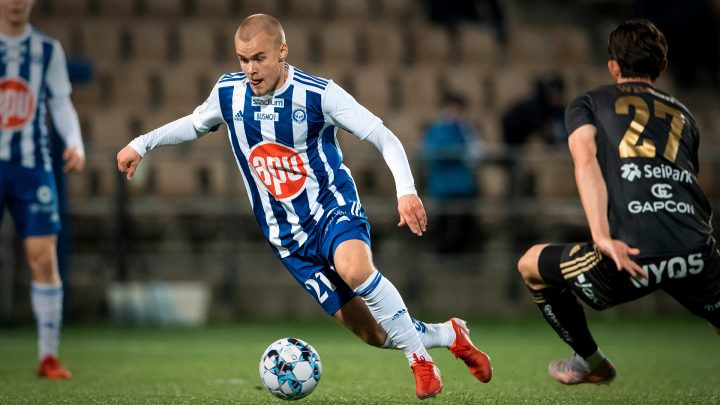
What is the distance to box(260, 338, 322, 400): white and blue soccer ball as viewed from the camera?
471 cm

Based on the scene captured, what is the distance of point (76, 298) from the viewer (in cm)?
1046

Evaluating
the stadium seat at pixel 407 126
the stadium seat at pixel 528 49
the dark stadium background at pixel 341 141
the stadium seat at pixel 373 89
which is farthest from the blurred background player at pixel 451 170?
the stadium seat at pixel 528 49

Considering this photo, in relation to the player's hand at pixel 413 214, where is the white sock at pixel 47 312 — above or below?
below

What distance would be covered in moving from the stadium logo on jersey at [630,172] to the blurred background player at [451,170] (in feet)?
20.5

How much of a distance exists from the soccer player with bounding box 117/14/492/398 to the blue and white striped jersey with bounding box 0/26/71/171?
1.56 metres

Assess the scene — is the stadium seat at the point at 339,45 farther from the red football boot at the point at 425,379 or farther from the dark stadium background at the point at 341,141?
the red football boot at the point at 425,379

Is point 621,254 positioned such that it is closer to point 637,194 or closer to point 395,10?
point 637,194

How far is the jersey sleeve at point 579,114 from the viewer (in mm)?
4336

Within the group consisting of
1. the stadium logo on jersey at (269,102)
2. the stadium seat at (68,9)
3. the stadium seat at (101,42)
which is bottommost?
the stadium logo on jersey at (269,102)

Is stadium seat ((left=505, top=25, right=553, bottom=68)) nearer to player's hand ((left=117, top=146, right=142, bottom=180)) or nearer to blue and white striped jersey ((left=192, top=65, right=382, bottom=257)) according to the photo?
blue and white striped jersey ((left=192, top=65, right=382, bottom=257))

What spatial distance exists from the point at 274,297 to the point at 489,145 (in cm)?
286

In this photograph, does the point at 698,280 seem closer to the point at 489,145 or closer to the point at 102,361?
the point at 102,361

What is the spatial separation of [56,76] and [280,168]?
218cm

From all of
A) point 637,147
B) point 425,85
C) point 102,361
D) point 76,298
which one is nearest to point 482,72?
point 425,85
